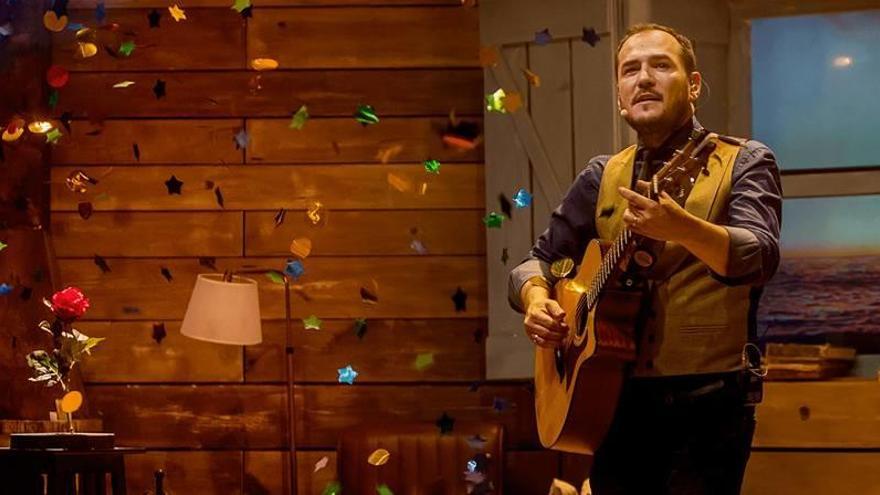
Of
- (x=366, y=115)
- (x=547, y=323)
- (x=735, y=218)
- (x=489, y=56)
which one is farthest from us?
(x=366, y=115)

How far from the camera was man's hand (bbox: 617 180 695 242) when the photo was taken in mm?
2082

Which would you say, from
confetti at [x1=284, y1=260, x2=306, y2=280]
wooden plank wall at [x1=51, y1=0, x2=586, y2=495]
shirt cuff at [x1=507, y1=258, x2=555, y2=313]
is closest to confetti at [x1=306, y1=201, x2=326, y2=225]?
wooden plank wall at [x1=51, y1=0, x2=586, y2=495]

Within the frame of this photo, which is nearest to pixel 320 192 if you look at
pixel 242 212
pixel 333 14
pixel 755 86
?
pixel 242 212

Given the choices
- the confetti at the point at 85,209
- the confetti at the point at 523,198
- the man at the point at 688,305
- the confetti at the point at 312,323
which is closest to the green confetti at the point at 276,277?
the confetti at the point at 312,323

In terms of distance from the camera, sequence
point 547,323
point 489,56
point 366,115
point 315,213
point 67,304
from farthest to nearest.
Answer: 1. point 315,213
2. point 366,115
3. point 489,56
4. point 67,304
5. point 547,323

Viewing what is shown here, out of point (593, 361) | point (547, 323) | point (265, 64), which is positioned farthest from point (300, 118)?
point (593, 361)

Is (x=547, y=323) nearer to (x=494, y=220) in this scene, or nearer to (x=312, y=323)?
(x=494, y=220)

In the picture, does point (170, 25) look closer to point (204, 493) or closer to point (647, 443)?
point (204, 493)

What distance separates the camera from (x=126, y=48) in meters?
4.94

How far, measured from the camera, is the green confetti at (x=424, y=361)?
4.84m

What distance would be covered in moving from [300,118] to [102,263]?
36.7 inches

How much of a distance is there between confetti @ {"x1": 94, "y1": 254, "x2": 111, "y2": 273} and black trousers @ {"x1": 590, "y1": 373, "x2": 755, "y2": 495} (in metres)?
3.04

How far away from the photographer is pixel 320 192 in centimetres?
495

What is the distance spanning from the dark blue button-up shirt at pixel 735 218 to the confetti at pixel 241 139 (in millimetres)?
2420
